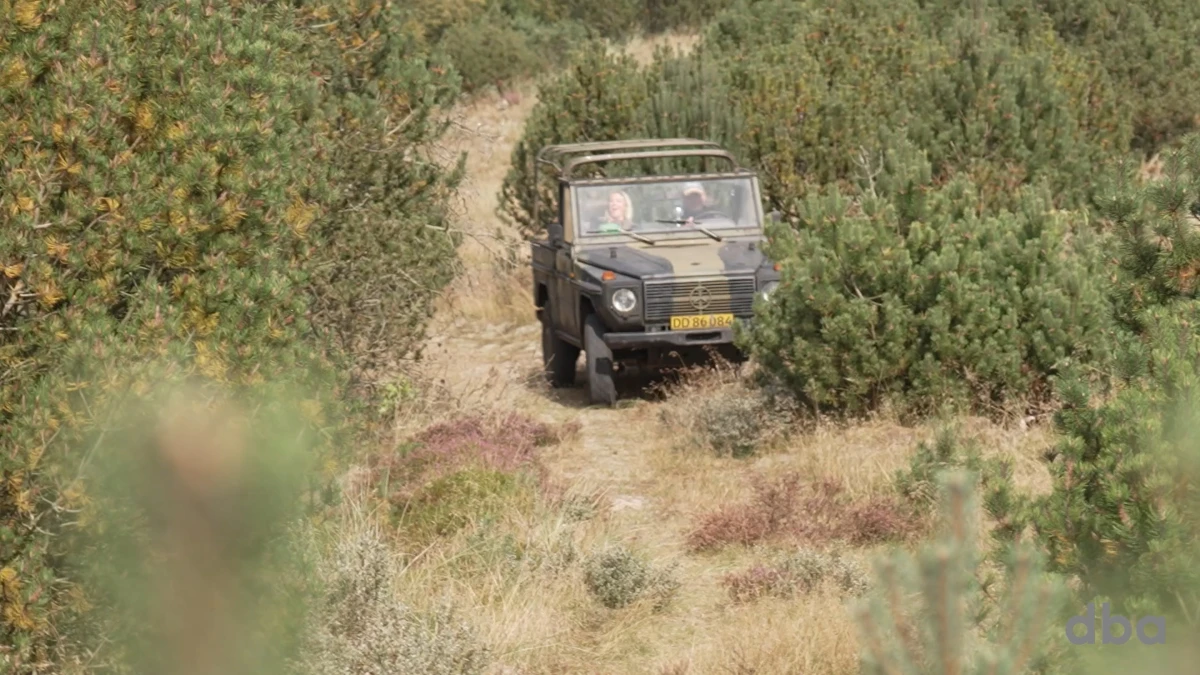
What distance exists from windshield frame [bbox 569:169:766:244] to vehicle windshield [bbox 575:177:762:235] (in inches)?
0.4

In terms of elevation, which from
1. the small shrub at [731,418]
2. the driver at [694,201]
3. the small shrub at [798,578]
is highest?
the small shrub at [798,578]

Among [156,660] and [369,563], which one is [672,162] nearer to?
[369,563]

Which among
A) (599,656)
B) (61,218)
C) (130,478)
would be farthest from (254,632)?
(599,656)

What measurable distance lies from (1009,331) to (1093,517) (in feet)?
17.2

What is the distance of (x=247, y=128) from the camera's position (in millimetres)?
4672

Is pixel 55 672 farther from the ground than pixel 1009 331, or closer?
farther from the ground

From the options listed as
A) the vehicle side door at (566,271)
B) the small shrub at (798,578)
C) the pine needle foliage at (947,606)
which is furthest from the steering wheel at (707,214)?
the pine needle foliage at (947,606)

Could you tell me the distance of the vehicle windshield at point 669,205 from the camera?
11508 mm

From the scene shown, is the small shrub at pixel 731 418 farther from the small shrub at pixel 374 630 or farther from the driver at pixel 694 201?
the small shrub at pixel 374 630

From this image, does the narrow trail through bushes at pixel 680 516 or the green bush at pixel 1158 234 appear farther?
the narrow trail through bushes at pixel 680 516

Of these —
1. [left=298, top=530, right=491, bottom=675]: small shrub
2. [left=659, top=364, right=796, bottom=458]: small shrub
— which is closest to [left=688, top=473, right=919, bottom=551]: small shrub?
[left=659, top=364, right=796, bottom=458]: small shrub

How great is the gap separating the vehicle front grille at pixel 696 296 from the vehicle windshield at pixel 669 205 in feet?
3.01

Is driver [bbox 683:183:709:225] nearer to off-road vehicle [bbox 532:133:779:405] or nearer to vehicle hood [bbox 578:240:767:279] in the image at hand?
off-road vehicle [bbox 532:133:779:405]


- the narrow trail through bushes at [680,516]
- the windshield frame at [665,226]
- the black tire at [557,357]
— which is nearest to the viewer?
the narrow trail through bushes at [680,516]
